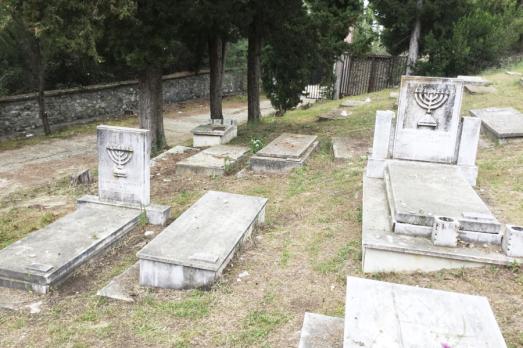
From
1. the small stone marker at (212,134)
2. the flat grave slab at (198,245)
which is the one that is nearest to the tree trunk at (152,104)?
the small stone marker at (212,134)

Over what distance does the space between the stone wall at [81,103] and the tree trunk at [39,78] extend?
18.0 inches

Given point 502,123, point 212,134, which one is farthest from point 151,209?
point 502,123

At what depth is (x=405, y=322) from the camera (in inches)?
117

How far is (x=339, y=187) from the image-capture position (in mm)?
7078

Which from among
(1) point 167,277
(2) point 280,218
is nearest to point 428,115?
(2) point 280,218

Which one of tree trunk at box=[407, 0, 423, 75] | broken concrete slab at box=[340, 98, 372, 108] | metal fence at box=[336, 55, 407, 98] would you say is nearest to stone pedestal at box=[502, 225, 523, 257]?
broken concrete slab at box=[340, 98, 372, 108]

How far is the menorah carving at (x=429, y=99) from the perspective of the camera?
252 inches

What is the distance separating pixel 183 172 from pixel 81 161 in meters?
4.26

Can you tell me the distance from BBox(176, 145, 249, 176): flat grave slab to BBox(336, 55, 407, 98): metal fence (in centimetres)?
1117

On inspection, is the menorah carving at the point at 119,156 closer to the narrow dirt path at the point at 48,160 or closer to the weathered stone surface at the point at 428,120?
the weathered stone surface at the point at 428,120

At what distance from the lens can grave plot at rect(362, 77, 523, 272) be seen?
455cm

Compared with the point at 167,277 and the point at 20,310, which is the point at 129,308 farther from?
the point at 20,310

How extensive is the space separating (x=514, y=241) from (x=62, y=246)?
14.9 ft

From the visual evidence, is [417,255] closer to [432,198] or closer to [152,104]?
[432,198]
